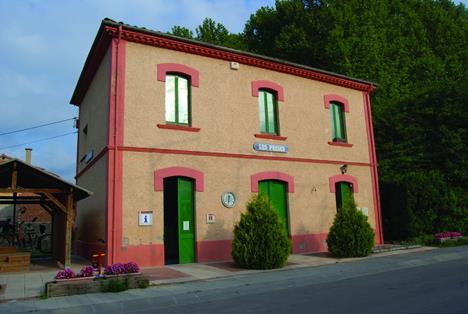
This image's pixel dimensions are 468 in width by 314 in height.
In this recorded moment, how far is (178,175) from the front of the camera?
12.6 m

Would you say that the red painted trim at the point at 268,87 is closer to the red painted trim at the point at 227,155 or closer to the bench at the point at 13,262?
the red painted trim at the point at 227,155

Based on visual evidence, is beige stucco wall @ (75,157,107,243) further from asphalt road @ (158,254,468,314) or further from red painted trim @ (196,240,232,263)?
asphalt road @ (158,254,468,314)

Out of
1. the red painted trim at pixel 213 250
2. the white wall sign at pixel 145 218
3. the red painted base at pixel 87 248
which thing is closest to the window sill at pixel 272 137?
the red painted trim at pixel 213 250

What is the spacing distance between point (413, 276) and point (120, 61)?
9477mm

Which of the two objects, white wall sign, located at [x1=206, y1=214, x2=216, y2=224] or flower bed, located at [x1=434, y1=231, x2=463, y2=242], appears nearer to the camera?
white wall sign, located at [x1=206, y1=214, x2=216, y2=224]

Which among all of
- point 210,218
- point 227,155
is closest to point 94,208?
point 210,218

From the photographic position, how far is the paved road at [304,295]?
639 cm

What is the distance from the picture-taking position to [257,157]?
46.8ft

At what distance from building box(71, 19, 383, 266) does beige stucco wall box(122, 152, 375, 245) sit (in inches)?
1.3

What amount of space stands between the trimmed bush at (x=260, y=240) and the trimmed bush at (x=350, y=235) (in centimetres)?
242

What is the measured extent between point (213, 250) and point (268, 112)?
534 centimetres

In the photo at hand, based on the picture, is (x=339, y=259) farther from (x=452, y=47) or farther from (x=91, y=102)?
(x=452, y=47)

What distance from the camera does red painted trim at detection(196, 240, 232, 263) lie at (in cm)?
1256

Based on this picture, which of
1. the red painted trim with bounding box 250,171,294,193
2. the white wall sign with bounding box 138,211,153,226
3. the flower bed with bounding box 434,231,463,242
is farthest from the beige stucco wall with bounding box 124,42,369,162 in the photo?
the flower bed with bounding box 434,231,463,242
